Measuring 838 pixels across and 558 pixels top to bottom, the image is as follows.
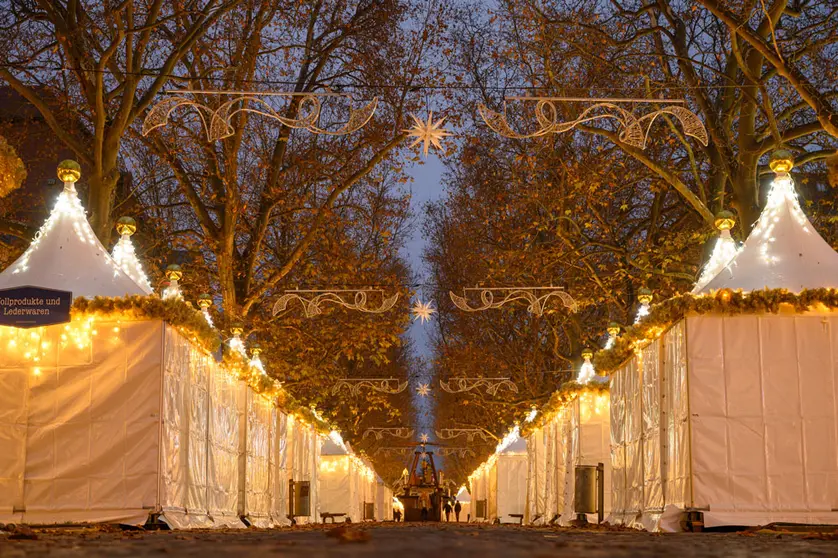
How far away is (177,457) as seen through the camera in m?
13.4

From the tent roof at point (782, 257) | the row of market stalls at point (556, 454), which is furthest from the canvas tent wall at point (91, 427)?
the row of market stalls at point (556, 454)

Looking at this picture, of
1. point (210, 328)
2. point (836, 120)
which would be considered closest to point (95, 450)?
point (210, 328)

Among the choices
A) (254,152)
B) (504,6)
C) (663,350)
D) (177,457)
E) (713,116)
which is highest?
(504,6)

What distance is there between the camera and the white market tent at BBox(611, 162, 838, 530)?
11.5m

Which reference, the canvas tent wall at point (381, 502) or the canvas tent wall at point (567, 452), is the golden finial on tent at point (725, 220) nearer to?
the canvas tent wall at point (567, 452)

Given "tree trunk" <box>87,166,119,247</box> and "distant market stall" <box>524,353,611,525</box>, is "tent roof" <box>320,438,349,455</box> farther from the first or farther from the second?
"tree trunk" <box>87,166,119,247</box>

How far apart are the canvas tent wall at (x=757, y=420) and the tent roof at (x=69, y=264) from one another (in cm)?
664

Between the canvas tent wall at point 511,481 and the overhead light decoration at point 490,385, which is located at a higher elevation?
the overhead light decoration at point 490,385

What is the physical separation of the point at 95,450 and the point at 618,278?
15.0 m

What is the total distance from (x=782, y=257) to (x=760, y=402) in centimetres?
179

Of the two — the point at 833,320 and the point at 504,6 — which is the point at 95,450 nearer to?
the point at 833,320

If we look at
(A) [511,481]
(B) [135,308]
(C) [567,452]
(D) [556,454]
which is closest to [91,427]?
(B) [135,308]

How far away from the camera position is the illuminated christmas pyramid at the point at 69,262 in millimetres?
12609

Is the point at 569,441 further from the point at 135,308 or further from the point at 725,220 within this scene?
the point at 135,308
